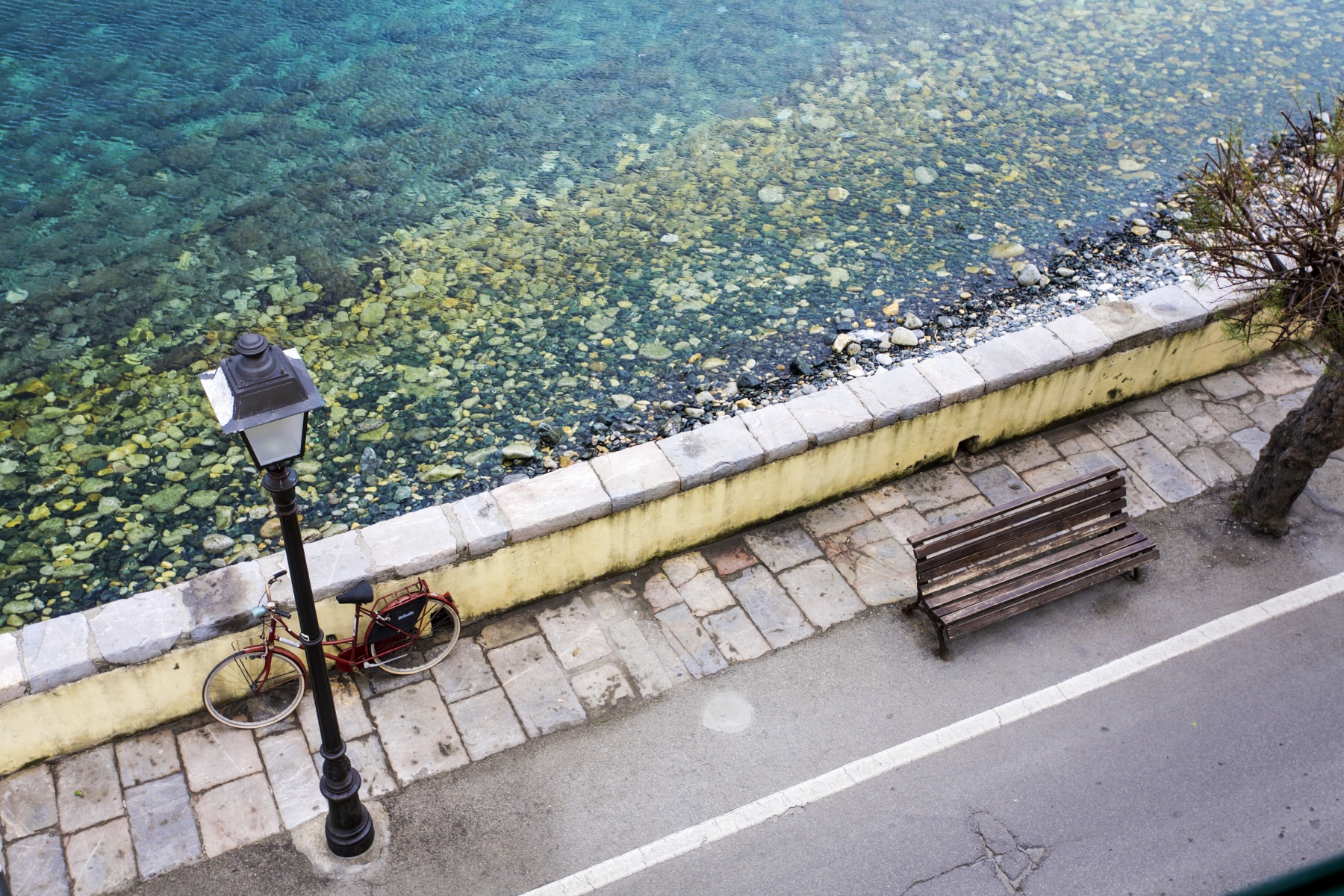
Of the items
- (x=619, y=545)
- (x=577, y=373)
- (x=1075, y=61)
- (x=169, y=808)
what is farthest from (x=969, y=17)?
(x=169, y=808)

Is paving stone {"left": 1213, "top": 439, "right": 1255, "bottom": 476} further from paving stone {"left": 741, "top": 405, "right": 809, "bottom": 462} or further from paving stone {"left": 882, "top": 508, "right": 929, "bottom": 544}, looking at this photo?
paving stone {"left": 741, "top": 405, "right": 809, "bottom": 462}

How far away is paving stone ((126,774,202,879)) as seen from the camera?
18.2ft

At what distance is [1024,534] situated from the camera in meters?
6.79

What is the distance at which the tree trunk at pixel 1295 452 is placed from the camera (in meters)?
6.71

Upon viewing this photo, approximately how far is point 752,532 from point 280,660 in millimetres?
2993

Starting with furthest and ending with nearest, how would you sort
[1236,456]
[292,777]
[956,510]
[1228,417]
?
[1228,417]
[1236,456]
[956,510]
[292,777]

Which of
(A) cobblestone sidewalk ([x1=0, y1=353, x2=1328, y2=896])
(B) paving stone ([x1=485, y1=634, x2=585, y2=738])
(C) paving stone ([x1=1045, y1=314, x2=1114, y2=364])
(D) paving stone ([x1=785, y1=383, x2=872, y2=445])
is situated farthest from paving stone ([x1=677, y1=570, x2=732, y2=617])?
(C) paving stone ([x1=1045, y1=314, x2=1114, y2=364])

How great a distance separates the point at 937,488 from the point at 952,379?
77 centimetres

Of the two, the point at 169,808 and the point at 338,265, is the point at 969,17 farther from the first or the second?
the point at 169,808

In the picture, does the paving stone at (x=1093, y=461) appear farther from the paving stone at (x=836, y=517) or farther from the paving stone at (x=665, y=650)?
the paving stone at (x=665, y=650)

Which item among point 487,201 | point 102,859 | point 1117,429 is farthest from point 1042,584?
point 487,201

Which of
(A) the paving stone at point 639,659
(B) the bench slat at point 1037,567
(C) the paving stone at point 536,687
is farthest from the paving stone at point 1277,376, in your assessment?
(C) the paving stone at point 536,687

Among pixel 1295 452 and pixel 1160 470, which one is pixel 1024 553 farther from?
pixel 1295 452

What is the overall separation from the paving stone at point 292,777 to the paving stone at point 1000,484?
4.58m
